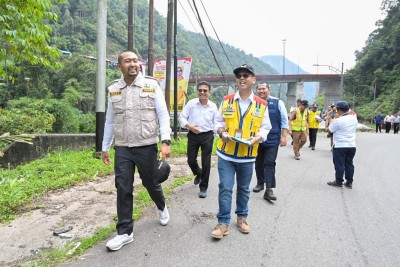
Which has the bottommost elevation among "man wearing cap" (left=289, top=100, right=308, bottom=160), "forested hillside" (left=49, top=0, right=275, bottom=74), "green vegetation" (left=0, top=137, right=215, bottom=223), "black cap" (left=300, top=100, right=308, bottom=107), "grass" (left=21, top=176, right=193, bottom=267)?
"grass" (left=21, top=176, right=193, bottom=267)

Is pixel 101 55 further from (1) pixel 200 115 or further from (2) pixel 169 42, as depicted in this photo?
(2) pixel 169 42

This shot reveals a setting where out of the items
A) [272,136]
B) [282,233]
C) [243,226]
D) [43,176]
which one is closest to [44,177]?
[43,176]

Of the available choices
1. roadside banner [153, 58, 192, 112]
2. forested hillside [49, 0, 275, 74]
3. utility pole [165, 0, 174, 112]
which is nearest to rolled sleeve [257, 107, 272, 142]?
utility pole [165, 0, 174, 112]

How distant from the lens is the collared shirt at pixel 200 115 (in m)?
5.35

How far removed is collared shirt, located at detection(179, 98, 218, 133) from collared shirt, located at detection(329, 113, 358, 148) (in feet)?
8.48

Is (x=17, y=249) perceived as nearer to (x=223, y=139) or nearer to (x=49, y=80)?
(x=223, y=139)

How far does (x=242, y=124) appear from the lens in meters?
3.51

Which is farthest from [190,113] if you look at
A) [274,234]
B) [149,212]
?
[274,234]

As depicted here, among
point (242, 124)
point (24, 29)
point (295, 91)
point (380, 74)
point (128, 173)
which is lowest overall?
point (128, 173)

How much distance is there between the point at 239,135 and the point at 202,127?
1878mm

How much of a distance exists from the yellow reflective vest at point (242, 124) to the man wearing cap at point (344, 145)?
11.0ft

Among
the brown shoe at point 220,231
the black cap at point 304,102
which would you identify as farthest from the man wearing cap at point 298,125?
the brown shoe at point 220,231

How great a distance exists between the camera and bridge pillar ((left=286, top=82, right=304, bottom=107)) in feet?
189

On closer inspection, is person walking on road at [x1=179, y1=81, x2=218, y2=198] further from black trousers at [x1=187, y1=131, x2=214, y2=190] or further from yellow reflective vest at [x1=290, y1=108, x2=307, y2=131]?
yellow reflective vest at [x1=290, y1=108, x2=307, y2=131]
